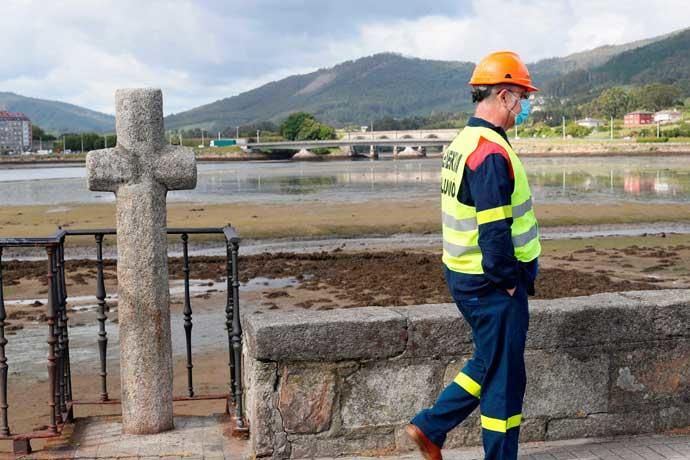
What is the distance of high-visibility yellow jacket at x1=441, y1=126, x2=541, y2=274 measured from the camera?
13.1ft

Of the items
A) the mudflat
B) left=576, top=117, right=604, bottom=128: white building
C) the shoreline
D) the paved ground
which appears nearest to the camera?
the paved ground

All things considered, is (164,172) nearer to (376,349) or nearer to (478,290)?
(376,349)

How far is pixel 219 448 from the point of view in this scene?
Result: 501 cm

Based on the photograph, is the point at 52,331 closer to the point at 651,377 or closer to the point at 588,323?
the point at 588,323

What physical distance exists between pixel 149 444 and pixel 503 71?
120 inches

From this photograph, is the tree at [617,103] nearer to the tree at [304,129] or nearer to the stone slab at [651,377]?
the tree at [304,129]

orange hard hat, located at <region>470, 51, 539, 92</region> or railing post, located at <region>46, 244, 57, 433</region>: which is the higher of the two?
orange hard hat, located at <region>470, 51, 539, 92</region>

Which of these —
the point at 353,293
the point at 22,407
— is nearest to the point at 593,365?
the point at 22,407

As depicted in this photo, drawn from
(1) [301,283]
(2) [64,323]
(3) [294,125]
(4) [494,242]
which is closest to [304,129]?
(3) [294,125]

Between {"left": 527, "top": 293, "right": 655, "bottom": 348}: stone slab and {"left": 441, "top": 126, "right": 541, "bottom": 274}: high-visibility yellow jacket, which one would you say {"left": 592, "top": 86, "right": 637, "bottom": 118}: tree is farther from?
{"left": 441, "top": 126, "right": 541, "bottom": 274}: high-visibility yellow jacket

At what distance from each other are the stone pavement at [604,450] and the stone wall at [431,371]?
66 millimetres

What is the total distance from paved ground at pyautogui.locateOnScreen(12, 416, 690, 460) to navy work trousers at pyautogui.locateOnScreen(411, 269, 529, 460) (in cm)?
66

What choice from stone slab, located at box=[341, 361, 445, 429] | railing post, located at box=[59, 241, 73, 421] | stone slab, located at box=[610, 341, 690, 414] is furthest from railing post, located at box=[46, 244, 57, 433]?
stone slab, located at box=[610, 341, 690, 414]

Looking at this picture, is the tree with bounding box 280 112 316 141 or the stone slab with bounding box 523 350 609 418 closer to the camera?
the stone slab with bounding box 523 350 609 418
